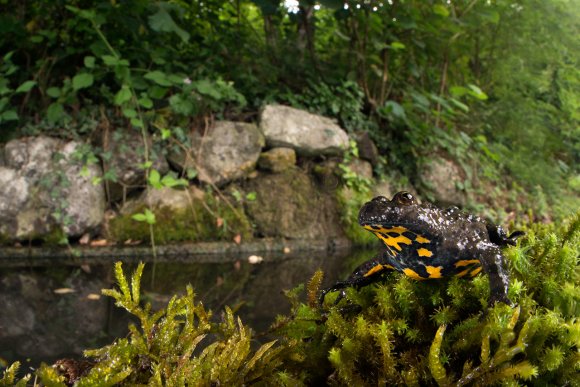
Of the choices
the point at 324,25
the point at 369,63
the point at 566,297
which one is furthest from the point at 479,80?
the point at 566,297

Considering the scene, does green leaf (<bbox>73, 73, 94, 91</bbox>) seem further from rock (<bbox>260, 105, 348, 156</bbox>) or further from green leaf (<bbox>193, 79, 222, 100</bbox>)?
rock (<bbox>260, 105, 348, 156</bbox>)

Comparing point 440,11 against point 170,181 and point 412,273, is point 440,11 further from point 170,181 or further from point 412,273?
point 412,273

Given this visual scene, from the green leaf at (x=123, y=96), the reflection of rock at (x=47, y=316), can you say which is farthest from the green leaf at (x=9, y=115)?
the reflection of rock at (x=47, y=316)

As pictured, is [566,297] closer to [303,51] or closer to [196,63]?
[196,63]

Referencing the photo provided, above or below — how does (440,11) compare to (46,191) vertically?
above

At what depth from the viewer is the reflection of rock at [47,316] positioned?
2193 mm

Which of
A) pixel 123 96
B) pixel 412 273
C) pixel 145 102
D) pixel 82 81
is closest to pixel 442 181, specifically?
pixel 145 102

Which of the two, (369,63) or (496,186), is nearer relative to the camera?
(369,63)

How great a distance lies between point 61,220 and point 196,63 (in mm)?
2444

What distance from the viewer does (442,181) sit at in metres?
6.34

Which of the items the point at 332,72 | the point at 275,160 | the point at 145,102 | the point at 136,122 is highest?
the point at 332,72

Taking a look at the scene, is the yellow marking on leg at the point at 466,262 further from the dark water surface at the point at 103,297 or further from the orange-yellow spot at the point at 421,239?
the dark water surface at the point at 103,297

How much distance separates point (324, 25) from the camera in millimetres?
6656

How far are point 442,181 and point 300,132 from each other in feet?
7.51
